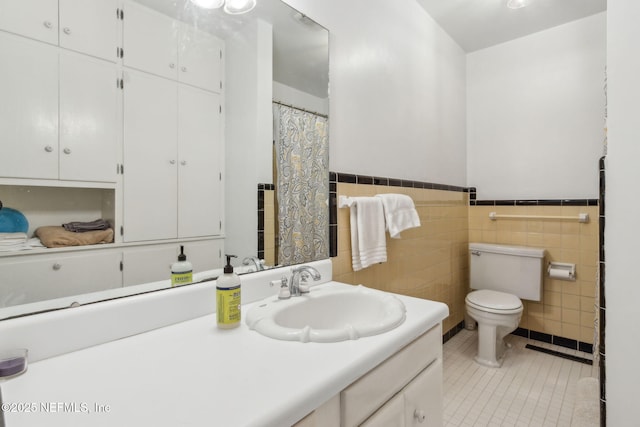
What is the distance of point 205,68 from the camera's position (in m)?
1.05

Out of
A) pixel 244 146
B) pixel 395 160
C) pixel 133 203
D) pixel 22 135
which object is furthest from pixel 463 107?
pixel 22 135

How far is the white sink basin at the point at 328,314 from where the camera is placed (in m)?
0.80

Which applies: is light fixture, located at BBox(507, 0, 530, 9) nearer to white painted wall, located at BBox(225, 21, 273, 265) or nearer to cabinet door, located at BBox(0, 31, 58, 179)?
white painted wall, located at BBox(225, 21, 273, 265)

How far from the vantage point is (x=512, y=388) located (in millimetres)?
1900

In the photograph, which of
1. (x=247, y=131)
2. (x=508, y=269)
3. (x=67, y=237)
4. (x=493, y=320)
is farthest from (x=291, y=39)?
(x=508, y=269)

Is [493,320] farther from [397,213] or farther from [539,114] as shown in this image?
[539,114]

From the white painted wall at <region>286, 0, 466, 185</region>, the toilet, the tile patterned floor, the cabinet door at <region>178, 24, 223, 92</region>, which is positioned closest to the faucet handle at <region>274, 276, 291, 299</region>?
the white painted wall at <region>286, 0, 466, 185</region>

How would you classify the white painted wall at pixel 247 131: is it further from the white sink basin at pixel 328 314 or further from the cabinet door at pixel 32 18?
the cabinet door at pixel 32 18

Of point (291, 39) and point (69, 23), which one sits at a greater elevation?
point (291, 39)

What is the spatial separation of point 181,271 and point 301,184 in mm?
628

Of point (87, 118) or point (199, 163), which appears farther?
point (199, 163)

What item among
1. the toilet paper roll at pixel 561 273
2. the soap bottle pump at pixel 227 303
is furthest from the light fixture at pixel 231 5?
the toilet paper roll at pixel 561 273

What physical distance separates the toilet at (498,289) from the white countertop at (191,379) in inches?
62.6

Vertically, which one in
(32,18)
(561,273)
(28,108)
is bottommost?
(561,273)
